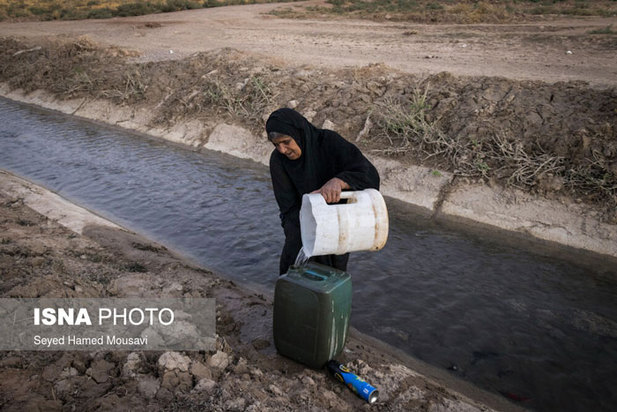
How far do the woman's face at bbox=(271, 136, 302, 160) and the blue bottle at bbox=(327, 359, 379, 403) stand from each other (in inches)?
47.6

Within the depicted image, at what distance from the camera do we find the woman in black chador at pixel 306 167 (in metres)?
2.70

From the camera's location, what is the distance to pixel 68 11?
75.3 ft

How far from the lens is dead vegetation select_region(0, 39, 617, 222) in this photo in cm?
518

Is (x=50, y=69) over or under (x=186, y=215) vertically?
over

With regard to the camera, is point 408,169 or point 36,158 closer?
point 408,169

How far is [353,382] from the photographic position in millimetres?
2578

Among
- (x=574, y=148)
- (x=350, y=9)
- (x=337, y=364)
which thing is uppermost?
(x=350, y=9)

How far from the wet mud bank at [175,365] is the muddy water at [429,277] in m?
0.31

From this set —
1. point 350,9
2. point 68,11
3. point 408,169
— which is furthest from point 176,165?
point 68,11

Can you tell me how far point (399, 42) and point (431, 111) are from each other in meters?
4.93

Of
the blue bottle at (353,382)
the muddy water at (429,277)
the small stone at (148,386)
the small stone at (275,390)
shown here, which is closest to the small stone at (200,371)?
the small stone at (148,386)

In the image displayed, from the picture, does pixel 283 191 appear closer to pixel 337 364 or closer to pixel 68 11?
pixel 337 364

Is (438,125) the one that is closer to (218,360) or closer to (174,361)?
(218,360)

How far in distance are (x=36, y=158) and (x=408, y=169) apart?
6267mm
